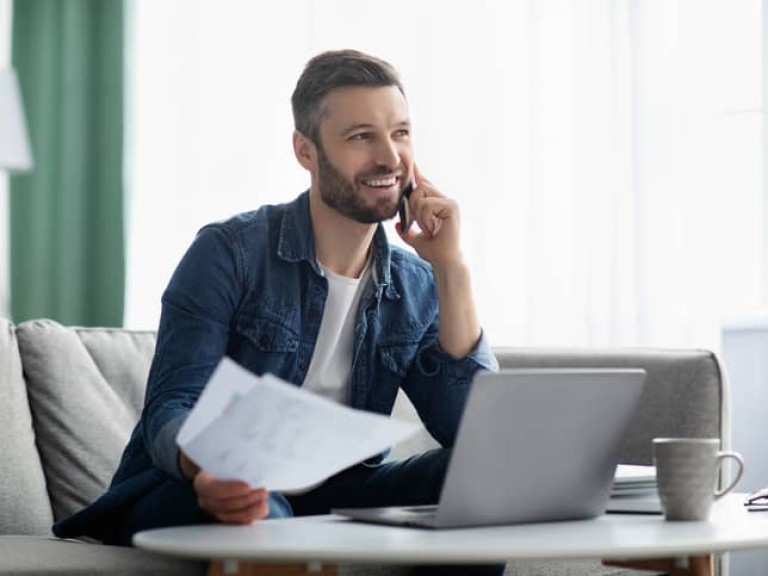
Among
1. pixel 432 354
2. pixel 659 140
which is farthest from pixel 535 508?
pixel 659 140

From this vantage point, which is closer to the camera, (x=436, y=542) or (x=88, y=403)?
(x=436, y=542)

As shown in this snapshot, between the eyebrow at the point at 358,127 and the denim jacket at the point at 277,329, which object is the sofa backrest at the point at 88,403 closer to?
the denim jacket at the point at 277,329

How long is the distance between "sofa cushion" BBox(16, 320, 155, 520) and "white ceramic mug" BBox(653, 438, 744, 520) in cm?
109

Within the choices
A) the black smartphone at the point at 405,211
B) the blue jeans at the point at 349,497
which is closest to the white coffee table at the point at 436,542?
the blue jeans at the point at 349,497

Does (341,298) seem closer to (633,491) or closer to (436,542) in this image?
(633,491)

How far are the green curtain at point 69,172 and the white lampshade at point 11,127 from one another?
0.77 meters

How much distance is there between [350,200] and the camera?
5.74ft

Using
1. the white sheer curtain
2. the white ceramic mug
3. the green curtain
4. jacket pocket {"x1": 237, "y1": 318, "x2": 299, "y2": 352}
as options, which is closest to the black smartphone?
jacket pocket {"x1": 237, "y1": 318, "x2": 299, "y2": 352}

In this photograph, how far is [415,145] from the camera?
3385 mm

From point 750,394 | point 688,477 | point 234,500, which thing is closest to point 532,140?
point 750,394

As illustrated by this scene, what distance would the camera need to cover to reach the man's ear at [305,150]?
181 cm

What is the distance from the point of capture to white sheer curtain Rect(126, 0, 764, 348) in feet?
9.73

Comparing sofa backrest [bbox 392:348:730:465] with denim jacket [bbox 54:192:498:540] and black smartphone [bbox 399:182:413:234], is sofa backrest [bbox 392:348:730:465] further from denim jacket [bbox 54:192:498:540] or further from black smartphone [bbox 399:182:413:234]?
black smartphone [bbox 399:182:413:234]

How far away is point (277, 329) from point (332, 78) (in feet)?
1.18
